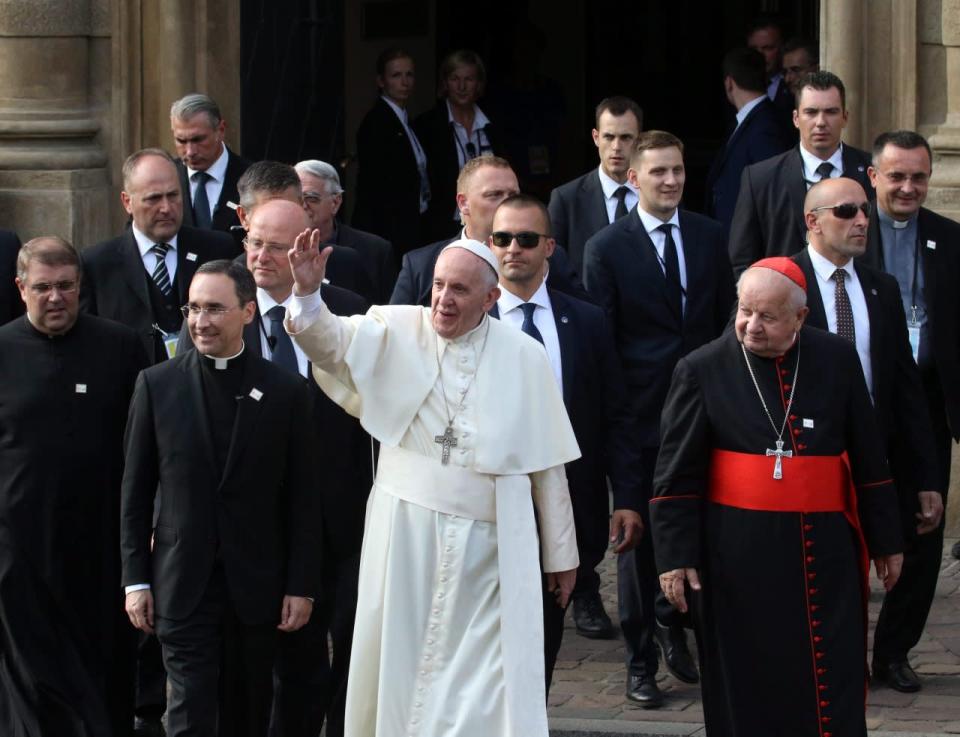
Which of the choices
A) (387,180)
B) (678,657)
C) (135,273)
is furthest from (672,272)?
(387,180)

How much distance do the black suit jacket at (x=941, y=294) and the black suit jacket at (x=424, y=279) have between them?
127cm

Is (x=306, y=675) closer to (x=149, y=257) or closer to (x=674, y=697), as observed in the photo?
(x=674, y=697)

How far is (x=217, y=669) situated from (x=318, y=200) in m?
2.42

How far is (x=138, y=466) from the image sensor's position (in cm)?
782

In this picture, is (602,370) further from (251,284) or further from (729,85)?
(729,85)

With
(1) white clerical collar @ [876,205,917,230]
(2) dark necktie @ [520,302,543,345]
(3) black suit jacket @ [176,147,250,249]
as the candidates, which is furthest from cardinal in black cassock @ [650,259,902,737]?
(3) black suit jacket @ [176,147,250,249]

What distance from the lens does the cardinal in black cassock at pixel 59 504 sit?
827 centimetres

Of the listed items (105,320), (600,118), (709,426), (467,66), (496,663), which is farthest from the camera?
(467,66)

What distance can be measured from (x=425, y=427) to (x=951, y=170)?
4858 mm

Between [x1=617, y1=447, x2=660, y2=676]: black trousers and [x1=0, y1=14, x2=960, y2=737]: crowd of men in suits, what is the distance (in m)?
0.01

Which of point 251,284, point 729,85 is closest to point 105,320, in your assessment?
point 251,284

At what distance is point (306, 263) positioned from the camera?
23.2 ft

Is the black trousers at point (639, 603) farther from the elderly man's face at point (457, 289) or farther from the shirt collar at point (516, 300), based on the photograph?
the elderly man's face at point (457, 289)

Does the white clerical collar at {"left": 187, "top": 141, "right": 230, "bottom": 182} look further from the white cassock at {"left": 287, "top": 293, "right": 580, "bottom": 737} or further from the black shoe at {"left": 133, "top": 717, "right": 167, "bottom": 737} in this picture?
the white cassock at {"left": 287, "top": 293, "right": 580, "bottom": 737}
